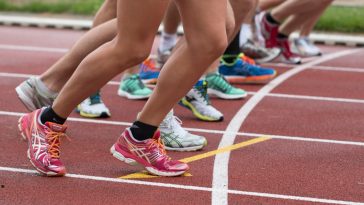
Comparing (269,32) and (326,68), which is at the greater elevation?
(269,32)

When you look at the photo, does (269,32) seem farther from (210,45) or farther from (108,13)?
(210,45)

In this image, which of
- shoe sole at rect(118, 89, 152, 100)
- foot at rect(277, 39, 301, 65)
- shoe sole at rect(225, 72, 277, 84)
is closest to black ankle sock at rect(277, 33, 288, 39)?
foot at rect(277, 39, 301, 65)

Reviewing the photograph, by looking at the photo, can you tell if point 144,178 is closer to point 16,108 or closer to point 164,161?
point 164,161

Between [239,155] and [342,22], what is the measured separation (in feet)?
26.7

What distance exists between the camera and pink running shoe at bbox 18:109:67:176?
5043 millimetres

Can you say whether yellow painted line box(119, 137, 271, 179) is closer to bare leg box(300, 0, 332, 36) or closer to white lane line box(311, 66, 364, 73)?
white lane line box(311, 66, 364, 73)

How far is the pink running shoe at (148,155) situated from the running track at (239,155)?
2.6 inches

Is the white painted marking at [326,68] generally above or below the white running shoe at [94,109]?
below

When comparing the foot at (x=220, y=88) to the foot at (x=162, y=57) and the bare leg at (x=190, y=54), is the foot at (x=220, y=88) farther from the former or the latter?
the bare leg at (x=190, y=54)

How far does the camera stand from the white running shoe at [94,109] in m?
6.82

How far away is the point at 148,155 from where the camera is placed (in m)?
5.12

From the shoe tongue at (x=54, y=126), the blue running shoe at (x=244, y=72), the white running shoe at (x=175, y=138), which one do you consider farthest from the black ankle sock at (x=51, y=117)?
the blue running shoe at (x=244, y=72)

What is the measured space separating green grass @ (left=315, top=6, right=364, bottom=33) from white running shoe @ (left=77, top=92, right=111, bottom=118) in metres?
6.97

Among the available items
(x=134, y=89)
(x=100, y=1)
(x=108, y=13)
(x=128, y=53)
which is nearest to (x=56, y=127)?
(x=128, y=53)
